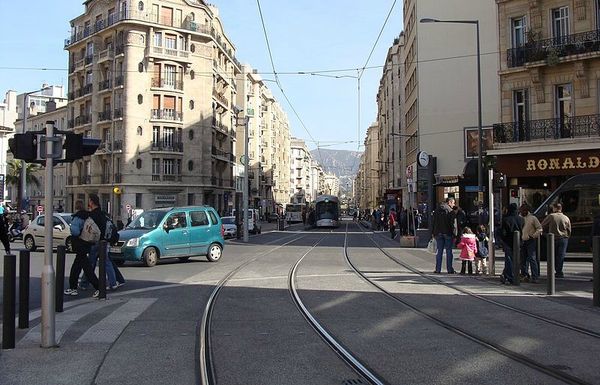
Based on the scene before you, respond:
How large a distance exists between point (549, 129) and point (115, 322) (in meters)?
21.1

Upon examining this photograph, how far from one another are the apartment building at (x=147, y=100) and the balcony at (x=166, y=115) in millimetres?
98

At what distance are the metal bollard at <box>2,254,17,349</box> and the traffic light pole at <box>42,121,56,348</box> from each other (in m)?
0.35

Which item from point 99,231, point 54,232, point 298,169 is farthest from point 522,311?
point 298,169

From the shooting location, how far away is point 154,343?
6703 millimetres

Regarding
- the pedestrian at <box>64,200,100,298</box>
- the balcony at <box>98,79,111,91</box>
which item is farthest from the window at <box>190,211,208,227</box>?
the balcony at <box>98,79,111,91</box>

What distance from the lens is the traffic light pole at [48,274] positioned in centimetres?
643

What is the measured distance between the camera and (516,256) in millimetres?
11750

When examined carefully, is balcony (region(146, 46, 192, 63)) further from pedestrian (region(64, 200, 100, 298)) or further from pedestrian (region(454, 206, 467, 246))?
pedestrian (region(64, 200, 100, 298))

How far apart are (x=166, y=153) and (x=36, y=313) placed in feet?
160

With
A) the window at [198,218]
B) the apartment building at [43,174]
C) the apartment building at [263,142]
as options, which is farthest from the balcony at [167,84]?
the window at [198,218]

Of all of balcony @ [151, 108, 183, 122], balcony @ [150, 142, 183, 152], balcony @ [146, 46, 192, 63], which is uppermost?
balcony @ [146, 46, 192, 63]

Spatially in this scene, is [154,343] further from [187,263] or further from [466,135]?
[466,135]

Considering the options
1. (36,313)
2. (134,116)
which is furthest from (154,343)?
(134,116)

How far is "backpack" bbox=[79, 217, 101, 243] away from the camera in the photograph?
1066 cm
